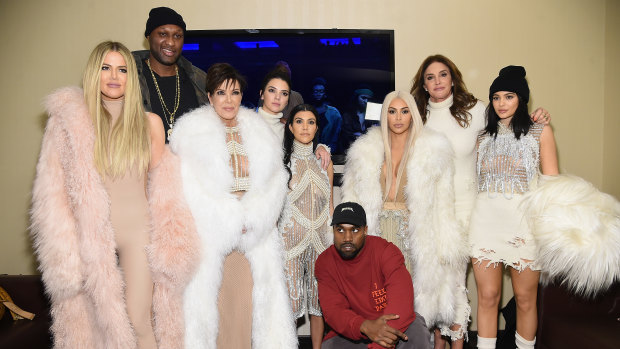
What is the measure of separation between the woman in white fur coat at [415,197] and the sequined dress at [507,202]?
0.16 metres

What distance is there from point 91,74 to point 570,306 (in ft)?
10.6

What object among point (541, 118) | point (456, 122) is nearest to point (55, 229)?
point (456, 122)

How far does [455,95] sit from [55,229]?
2775 millimetres

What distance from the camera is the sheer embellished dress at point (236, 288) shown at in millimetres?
2904

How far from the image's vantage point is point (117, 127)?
8.26ft

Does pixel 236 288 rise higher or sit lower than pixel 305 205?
lower

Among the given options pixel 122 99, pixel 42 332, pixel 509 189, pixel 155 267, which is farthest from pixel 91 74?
pixel 509 189

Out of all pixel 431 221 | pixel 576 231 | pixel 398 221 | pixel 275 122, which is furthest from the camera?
pixel 275 122

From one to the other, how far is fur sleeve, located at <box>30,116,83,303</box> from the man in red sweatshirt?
1.34 m

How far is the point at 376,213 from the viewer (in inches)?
129

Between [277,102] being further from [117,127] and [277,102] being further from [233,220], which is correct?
[117,127]

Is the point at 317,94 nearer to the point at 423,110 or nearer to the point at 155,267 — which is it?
the point at 423,110

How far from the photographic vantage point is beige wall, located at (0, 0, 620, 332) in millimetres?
4211

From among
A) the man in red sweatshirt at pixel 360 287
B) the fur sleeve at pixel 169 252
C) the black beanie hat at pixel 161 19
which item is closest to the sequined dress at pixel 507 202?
the man in red sweatshirt at pixel 360 287
